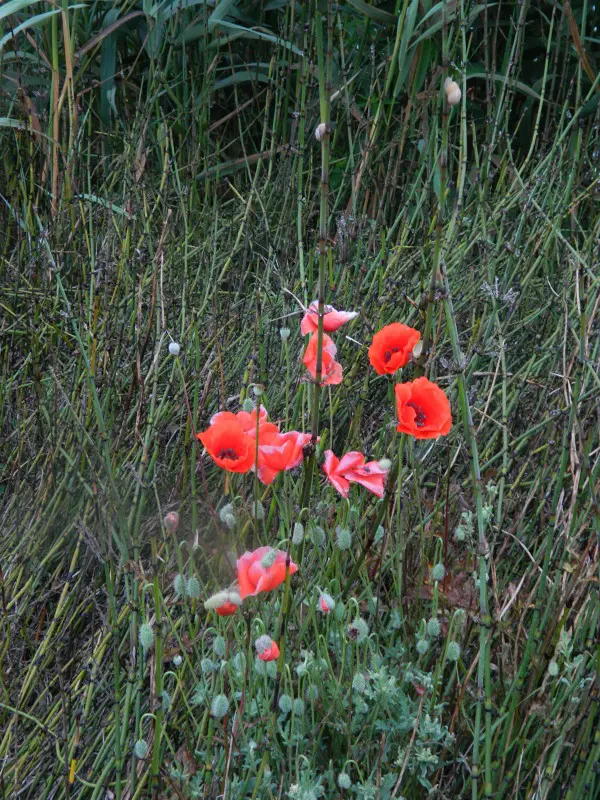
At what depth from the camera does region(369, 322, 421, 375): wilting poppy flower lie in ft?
3.76

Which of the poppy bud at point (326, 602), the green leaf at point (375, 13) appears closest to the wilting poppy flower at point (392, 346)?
the poppy bud at point (326, 602)

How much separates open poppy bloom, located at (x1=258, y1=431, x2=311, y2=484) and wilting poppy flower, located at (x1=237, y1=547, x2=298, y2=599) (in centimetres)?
12

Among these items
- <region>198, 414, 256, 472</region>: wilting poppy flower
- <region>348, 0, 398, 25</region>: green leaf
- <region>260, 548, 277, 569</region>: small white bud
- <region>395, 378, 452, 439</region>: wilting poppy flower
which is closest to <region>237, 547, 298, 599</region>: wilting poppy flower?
<region>260, 548, 277, 569</region>: small white bud

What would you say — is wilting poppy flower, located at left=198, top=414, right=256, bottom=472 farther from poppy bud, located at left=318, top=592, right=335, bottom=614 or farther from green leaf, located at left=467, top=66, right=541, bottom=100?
green leaf, located at left=467, top=66, right=541, bottom=100

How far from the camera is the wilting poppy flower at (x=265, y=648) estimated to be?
36.9 inches

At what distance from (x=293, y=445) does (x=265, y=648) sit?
0.23m

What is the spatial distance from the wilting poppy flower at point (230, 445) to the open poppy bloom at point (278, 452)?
0.05 ft

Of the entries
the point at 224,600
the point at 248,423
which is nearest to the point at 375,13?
the point at 248,423

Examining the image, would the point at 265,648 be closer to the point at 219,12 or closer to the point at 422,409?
A: the point at 422,409

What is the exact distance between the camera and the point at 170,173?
2.44m

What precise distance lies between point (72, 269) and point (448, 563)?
1.20m

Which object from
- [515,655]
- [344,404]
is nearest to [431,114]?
[344,404]

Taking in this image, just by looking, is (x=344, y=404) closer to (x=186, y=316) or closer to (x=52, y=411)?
(x=186, y=316)

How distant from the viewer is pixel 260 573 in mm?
966
